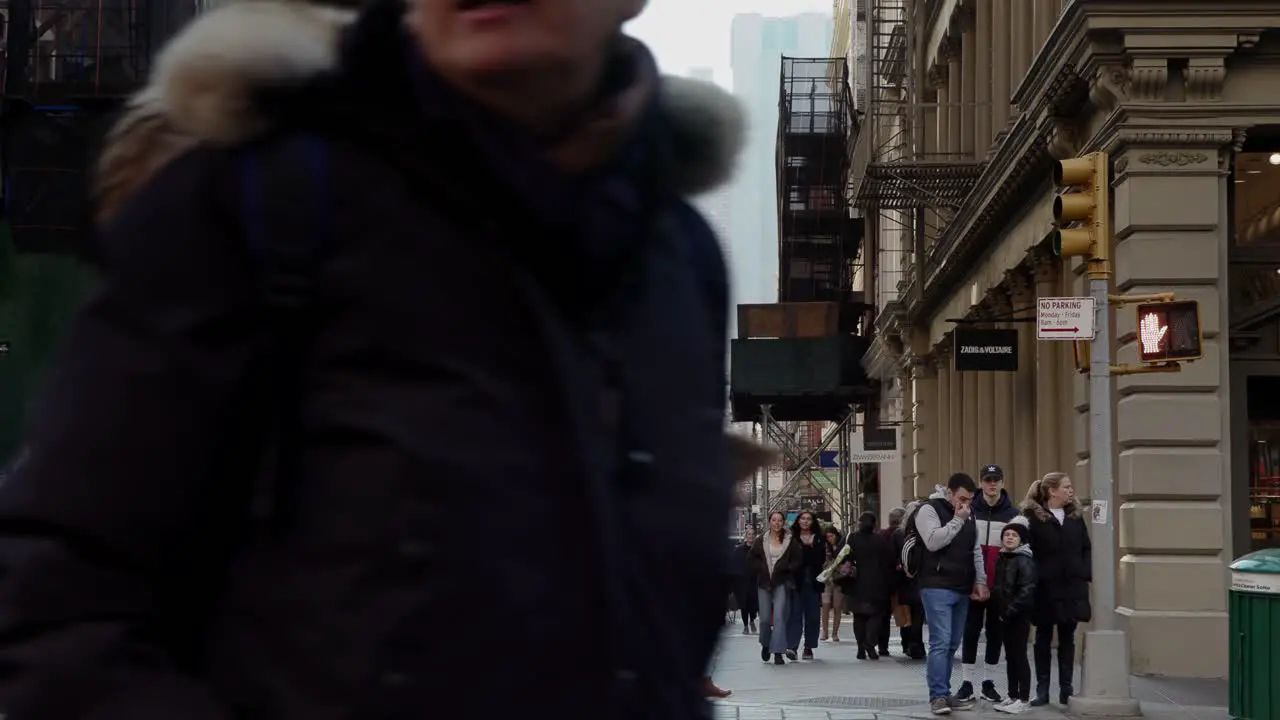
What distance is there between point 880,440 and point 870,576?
19.4m

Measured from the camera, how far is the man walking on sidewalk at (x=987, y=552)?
15719 mm

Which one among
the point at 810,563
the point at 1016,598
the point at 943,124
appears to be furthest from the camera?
the point at 943,124

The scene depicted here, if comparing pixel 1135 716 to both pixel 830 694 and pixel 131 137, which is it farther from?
pixel 131 137

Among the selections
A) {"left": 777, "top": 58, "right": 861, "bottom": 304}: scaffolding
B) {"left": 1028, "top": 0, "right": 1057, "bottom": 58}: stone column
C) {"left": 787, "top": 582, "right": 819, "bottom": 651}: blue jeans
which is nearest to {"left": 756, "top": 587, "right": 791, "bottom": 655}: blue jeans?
{"left": 787, "top": 582, "right": 819, "bottom": 651}: blue jeans

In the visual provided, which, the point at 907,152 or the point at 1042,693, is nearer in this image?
the point at 1042,693

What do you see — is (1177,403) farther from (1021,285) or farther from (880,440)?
(880,440)

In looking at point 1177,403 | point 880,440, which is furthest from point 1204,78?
point 880,440

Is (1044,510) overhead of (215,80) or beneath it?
beneath

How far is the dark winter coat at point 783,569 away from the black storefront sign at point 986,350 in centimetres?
302

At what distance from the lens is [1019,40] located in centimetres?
2653

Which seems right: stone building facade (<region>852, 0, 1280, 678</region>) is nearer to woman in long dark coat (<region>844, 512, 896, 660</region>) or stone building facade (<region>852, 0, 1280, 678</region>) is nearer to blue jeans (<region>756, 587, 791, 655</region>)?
woman in long dark coat (<region>844, 512, 896, 660</region>)

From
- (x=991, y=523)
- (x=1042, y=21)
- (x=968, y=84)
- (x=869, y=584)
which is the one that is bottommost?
(x=869, y=584)

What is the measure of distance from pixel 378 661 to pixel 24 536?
0.94 ft

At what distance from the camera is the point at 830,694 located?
1648 centimetres
